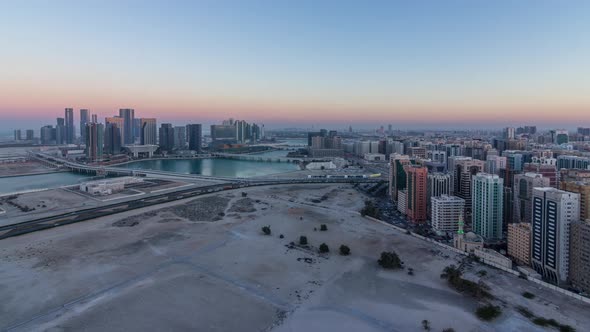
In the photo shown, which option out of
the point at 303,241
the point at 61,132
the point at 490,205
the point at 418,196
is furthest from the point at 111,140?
the point at 490,205

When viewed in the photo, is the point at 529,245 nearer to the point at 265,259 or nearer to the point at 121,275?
the point at 265,259

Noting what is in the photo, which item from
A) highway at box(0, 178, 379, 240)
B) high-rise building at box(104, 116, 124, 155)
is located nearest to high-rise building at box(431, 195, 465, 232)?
highway at box(0, 178, 379, 240)

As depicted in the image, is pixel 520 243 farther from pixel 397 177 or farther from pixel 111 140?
pixel 111 140

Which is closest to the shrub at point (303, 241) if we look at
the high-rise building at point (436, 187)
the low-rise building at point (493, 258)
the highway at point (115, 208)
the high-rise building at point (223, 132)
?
the low-rise building at point (493, 258)

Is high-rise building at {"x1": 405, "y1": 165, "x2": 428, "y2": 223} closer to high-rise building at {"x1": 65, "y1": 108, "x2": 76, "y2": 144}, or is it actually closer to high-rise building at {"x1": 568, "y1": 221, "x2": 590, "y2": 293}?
high-rise building at {"x1": 568, "y1": 221, "x2": 590, "y2": 293}

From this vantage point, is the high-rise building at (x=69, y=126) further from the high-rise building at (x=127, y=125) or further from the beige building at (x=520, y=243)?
the beige building at (x=520, y=243)

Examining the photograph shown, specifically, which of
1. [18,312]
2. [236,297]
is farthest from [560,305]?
[18,312]
